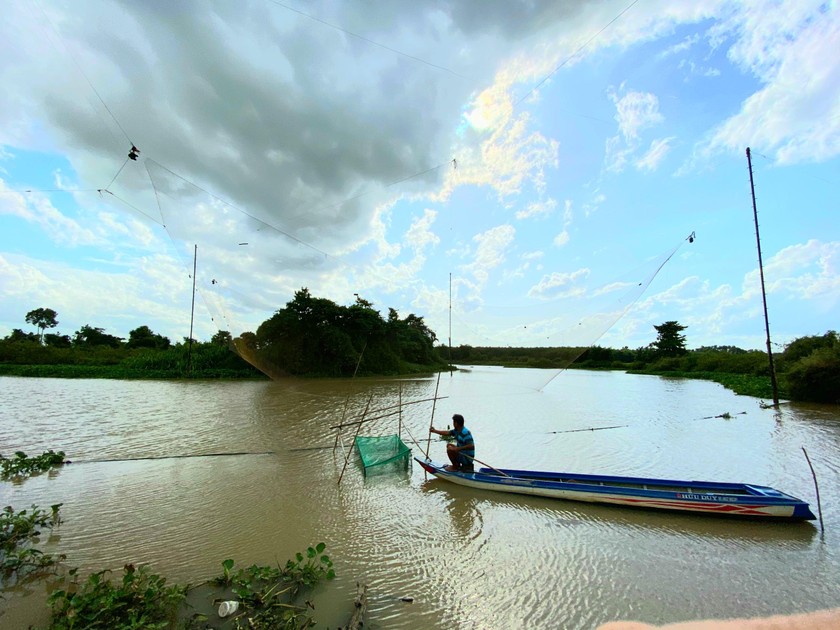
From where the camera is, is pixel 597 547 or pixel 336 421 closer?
pixel 597 547

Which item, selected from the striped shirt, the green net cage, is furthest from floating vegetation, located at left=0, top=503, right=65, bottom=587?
the striped shirt

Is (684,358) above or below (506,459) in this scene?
above

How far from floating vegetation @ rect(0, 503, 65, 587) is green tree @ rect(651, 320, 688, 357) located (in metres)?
58.1

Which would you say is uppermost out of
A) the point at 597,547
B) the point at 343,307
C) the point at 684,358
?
the point at 343,307

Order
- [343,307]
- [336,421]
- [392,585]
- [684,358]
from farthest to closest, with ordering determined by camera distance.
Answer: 1. [684,358]
2. [343,307]
3. [336,421]
4. [392,585]

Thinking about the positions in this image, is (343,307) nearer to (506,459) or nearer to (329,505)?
(506,459)

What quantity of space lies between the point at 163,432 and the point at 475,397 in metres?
15.0

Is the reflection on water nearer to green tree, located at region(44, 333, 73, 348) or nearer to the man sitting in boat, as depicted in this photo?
the man sitting in boat

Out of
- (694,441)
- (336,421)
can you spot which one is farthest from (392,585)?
(694,441)

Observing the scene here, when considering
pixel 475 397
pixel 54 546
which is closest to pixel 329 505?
pixel 54 546

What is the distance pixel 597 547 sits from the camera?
4863 millimetres

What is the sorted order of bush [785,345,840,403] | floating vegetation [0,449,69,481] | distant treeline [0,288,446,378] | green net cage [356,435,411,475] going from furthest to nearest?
distant treeline [0,288,446,378] < bush [785,345,840,403] < green net cage [356,435,411,475] < floating vegetation [0,449,69,481]

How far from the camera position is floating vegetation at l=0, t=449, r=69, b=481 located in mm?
7066

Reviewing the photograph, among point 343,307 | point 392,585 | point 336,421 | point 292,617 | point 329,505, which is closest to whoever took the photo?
point 292,617
